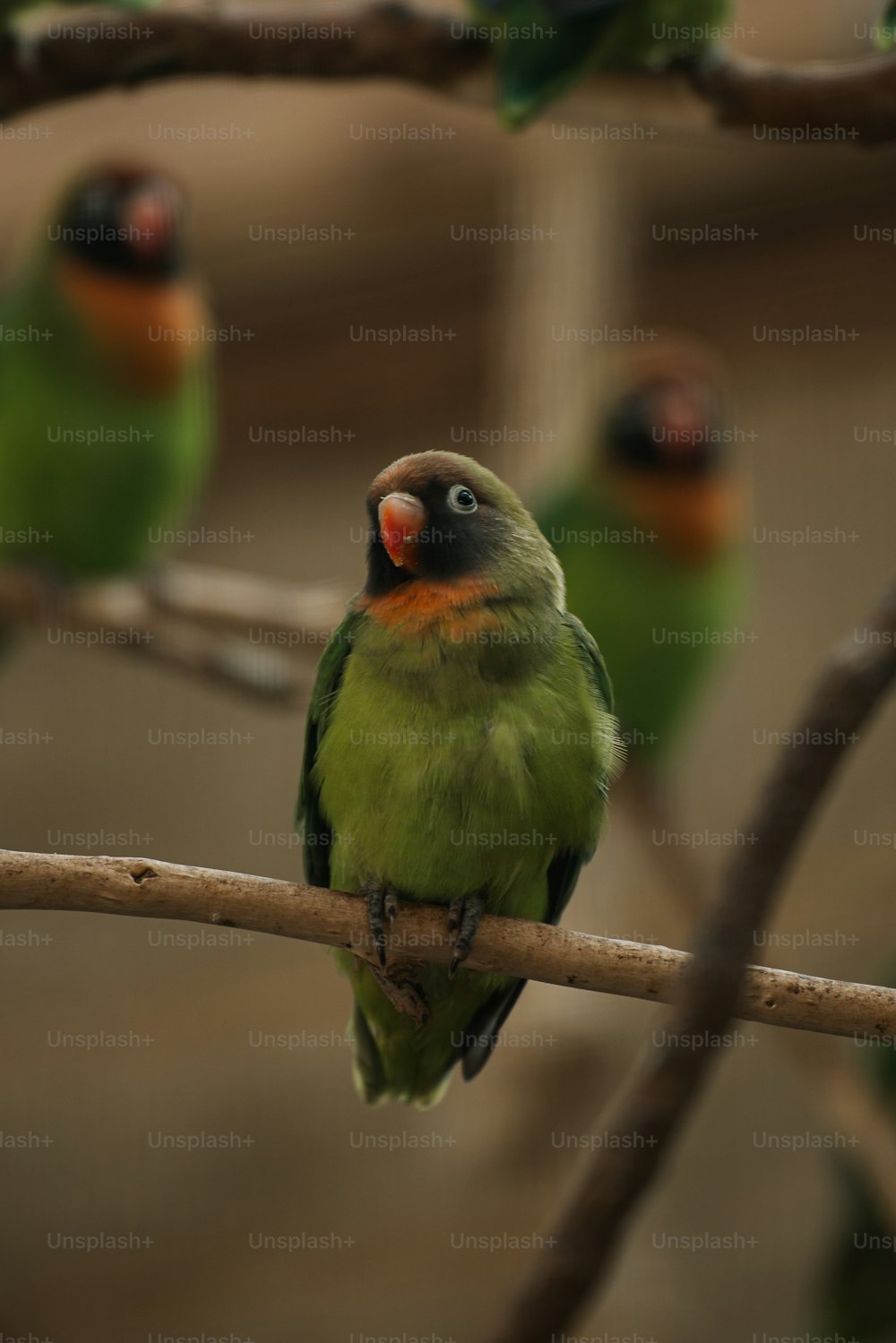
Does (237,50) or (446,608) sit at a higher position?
(237,50)

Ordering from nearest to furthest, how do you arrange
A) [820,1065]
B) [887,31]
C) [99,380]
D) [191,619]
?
[887,31] → [820,1065] → [191,619] → [99,380]

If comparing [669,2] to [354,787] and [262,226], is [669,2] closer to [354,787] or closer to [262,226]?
[354,787]

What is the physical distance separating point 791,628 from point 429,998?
2950 millimetres

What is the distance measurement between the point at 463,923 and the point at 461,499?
1.83ft

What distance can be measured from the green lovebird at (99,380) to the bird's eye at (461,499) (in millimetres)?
2284

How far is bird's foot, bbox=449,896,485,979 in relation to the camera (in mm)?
1741

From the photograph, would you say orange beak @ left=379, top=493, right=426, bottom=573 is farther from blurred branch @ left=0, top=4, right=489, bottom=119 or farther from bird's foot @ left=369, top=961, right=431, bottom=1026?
blurred branch @ left=0, top=4, right=489, bottom=119

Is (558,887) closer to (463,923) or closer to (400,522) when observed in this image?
(463,923)

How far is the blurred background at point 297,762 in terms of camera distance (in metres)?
4.04

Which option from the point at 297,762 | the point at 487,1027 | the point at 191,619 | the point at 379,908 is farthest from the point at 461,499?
the point at 297,762

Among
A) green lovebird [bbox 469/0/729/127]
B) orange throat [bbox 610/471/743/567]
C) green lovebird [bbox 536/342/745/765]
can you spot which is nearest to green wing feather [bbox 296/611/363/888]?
green lovebird [bbox 469/0/729/127]

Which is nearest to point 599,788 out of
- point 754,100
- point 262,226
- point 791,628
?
point 754,100

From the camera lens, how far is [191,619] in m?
3.70

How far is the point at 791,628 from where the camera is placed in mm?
4586
